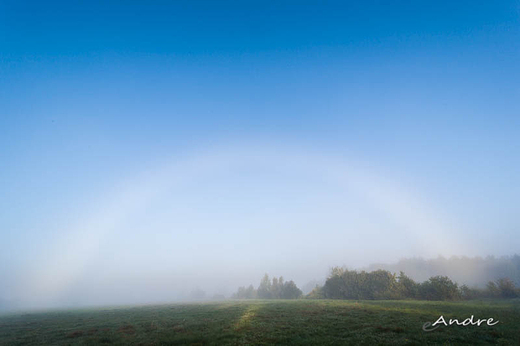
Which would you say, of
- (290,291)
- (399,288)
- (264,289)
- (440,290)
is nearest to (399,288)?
(399,288)

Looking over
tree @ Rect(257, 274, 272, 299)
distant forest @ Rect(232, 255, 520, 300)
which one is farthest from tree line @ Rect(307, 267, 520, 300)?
tree @ Rect(257, 274, 272, 299)

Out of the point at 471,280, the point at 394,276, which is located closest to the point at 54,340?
the point at 394,276

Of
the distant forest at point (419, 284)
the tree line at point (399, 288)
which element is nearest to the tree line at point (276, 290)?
the distant forest at point (419, 284)

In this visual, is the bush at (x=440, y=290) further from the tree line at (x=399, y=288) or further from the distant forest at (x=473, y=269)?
the distant forest at (x=473, y=269)

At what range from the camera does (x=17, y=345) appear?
2294 cm

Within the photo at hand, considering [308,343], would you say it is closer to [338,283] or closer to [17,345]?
[17,345]

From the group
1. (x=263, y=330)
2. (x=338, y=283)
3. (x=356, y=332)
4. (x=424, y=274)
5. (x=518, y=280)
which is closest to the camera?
(x=356, y=332)

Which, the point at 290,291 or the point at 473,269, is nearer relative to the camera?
the point at 290,291

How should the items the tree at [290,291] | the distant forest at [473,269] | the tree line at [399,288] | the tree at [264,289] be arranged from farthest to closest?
the tree at [264,289] < the tree at [290,291] < the distant forest at [473,269] < the tree line at [399,288]

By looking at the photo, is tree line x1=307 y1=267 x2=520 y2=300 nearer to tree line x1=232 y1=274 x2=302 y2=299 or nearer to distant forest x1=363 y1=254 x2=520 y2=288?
tree line x1=232 y1=274 x2=302 y2=299

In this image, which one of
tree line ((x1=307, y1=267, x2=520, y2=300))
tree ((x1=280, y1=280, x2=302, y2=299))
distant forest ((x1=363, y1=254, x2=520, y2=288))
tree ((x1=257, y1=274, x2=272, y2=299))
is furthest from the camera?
tree ((x1=257, y1=274, x2=272, y2=299))

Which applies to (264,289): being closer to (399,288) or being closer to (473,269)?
→ (399,288)

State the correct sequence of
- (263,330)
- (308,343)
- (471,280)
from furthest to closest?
(471,280), (263,330), (308,343)

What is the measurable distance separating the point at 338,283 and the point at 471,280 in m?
133
